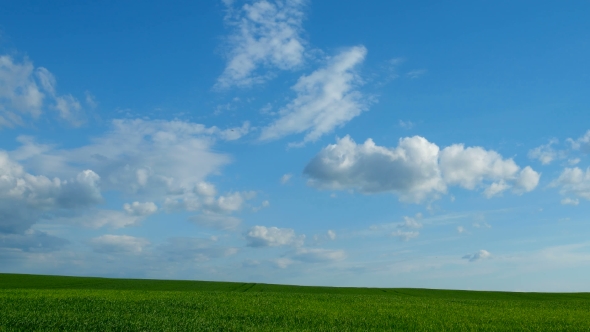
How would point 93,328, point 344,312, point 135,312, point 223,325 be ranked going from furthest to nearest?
point 344,312 < point 135,312 < point 223,325 < point 93,328

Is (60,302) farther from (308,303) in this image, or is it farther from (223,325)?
(308,303)

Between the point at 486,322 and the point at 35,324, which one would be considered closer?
the point at 35,324

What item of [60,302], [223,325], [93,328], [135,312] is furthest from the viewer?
[60,302]

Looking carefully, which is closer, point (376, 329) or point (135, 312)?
point (376, 329)

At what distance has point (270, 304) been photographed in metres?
32.1

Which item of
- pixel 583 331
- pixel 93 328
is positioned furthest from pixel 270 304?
pixel 583 331

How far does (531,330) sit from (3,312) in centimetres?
2741

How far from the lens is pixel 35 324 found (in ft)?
71.3

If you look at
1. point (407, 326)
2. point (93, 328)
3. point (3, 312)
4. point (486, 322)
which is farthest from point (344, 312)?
point (3, 312)

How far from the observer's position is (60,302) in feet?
99.9

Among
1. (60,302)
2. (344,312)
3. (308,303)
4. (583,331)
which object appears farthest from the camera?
(308,303)

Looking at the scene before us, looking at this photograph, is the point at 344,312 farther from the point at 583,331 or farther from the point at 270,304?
the point at 583,331

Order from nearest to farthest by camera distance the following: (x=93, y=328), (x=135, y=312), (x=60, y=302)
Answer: (x=93, y=328) → (x=135, y=312) → (x=60, y=302)

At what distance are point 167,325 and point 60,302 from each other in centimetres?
1224
